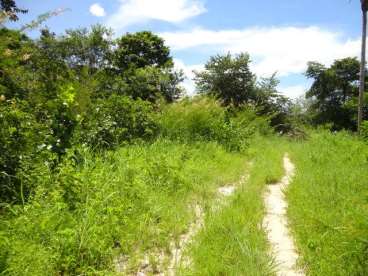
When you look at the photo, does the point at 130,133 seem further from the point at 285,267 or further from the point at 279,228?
the point at 285,267

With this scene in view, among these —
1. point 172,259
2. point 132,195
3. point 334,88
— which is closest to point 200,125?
point 132,195

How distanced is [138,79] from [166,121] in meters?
12.8

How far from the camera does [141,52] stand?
1341 inches

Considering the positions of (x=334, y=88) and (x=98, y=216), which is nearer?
(x=98, y=216)

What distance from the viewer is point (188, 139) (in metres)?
11.1

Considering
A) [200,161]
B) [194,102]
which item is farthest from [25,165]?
[194,102]

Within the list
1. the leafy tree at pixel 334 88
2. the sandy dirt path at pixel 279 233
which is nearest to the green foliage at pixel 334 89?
the leafy tree at pixel 334 88

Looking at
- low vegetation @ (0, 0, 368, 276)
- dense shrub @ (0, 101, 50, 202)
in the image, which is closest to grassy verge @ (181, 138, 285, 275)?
low vegetation @ (0, 0, 368, 276)

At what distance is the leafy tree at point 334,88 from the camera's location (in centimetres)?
3428

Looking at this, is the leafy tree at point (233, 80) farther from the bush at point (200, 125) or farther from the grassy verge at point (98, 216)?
the grassy verge at point (98, 216)

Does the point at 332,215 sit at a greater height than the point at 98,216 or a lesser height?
lesser

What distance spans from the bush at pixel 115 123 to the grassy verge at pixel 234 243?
8.14 feet

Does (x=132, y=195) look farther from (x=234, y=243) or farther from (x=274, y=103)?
(x=274, y=103)

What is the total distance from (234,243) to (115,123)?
186 inches
